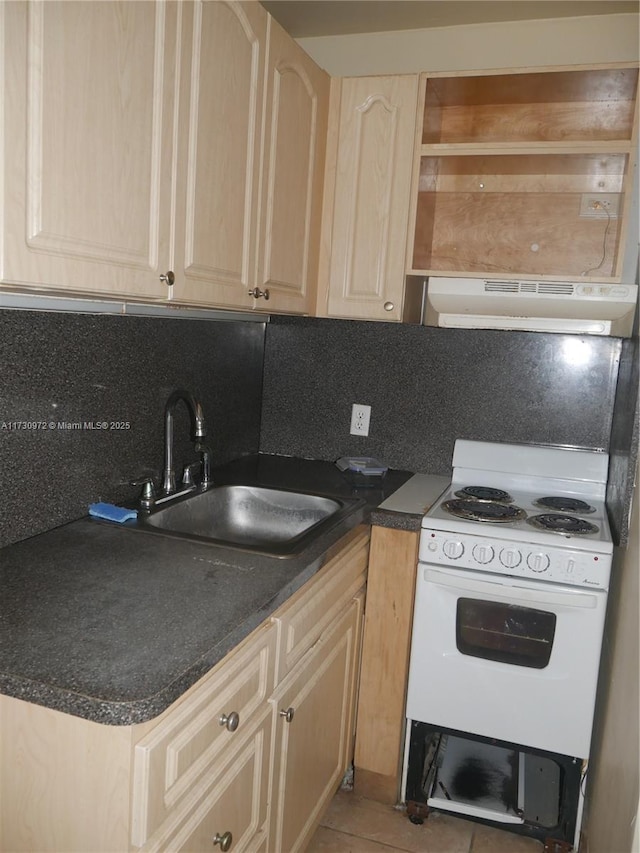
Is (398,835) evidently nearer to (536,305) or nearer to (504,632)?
(504,632)

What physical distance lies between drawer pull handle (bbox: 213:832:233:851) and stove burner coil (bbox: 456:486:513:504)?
1282mm

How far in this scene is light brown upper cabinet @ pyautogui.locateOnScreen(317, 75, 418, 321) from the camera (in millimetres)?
2240

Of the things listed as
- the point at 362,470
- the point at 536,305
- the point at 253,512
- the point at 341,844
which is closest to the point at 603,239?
the point at 536,305

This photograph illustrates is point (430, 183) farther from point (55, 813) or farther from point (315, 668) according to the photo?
point (55, 813)

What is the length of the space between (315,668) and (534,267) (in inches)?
59.3

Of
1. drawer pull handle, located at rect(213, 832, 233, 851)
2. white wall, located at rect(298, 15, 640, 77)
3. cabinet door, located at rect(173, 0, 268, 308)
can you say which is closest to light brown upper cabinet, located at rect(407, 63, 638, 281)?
white wall, located at rect(298, 15, 640, 77)

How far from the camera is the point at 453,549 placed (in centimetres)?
202

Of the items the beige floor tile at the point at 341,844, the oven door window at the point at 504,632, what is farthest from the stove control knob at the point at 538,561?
the beige floor tile at the point at 341,844

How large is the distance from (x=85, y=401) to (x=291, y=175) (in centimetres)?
90

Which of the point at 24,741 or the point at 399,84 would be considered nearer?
the point at 24,741

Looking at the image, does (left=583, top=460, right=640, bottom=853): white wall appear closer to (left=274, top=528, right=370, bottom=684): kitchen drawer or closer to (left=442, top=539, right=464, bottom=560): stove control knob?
(left=442, top=539, right=464, bottom=560): stove control knob

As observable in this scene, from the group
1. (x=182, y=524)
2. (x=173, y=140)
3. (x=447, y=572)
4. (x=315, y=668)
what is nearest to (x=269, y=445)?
(x=182, y=524)

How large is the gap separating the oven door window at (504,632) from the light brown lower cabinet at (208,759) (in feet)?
1.26

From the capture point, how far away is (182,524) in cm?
204
